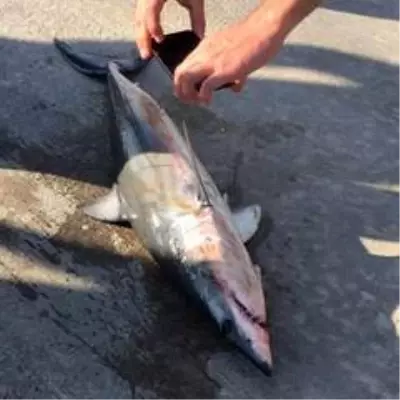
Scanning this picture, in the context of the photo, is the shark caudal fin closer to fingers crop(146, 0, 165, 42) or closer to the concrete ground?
the concrete ground

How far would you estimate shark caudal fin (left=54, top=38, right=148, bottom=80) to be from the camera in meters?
3.31

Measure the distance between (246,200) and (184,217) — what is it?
13.0 inches

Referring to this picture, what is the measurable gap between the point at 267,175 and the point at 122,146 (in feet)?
1.35

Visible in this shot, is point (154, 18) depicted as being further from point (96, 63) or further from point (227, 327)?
point (227, 327)

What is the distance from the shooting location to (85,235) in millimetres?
2840

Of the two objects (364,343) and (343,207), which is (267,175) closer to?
(343,207)

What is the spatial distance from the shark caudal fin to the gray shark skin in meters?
0.18

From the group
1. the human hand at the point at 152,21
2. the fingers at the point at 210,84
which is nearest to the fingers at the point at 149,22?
the human hand at the point at 152,21

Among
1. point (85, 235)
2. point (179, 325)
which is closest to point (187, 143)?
point (85, 235)

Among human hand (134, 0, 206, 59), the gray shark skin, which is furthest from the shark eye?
human hand (134, 0, 206, 59)

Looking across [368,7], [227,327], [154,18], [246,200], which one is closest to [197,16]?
[154,18]

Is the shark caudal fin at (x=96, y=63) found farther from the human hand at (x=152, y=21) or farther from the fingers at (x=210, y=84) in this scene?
the fingers at (x=210, y=84)

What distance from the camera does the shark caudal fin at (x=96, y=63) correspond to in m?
3.31

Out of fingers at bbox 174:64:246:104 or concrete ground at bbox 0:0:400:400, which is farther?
concrete ground at bbox 0:0:400:400
